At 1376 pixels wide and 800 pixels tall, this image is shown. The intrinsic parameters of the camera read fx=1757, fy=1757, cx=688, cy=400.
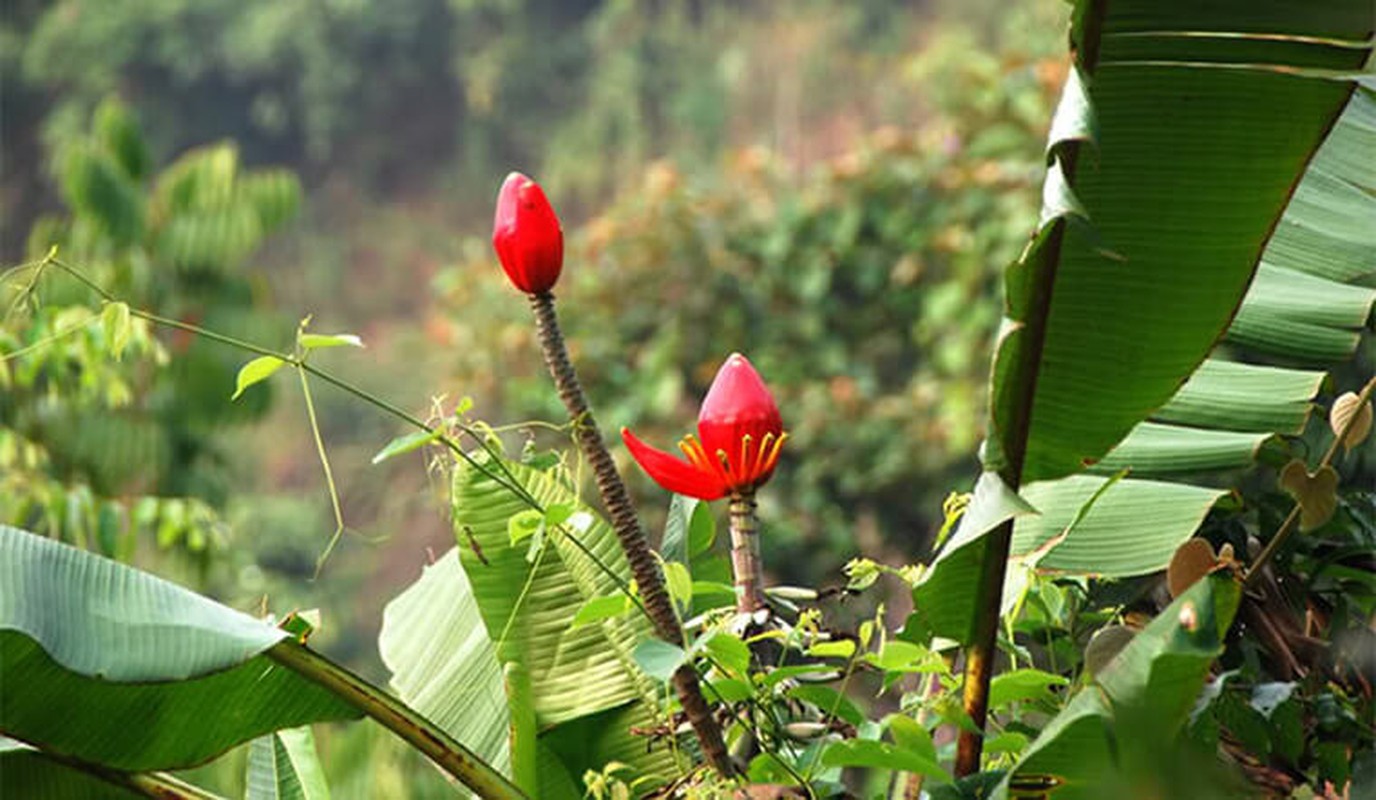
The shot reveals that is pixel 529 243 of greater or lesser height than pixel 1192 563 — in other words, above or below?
above

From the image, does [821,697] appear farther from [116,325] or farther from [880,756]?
[116,325]

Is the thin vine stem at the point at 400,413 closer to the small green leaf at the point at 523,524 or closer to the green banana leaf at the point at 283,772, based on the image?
the small green leaf at the point at 523,524

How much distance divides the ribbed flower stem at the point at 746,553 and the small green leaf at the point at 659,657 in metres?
0.09

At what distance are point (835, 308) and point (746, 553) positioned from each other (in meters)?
5.54

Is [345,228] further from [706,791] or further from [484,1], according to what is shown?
[706,791]

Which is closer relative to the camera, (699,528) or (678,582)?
(678,582)

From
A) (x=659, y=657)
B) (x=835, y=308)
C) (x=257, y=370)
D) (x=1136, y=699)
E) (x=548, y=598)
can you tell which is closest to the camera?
(x=1136, y=699)

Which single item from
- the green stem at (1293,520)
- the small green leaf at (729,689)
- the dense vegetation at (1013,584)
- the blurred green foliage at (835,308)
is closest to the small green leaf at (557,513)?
the dense vegetation at (1013,584)

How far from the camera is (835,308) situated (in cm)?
638

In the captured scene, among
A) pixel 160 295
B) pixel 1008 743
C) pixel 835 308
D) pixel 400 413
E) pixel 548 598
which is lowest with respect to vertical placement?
pixel 1008 743

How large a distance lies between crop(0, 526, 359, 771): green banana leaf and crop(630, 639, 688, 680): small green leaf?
16 centimetres

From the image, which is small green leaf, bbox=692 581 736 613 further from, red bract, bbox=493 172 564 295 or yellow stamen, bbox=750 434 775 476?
red bract, bbox=493 172 564 295

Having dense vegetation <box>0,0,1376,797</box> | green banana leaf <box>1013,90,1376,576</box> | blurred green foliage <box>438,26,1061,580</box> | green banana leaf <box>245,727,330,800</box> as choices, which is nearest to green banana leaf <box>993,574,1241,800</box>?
dense vegetation <box>0,0,1376,797</box>

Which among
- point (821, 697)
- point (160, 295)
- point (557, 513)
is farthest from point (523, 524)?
point (160, 295)
